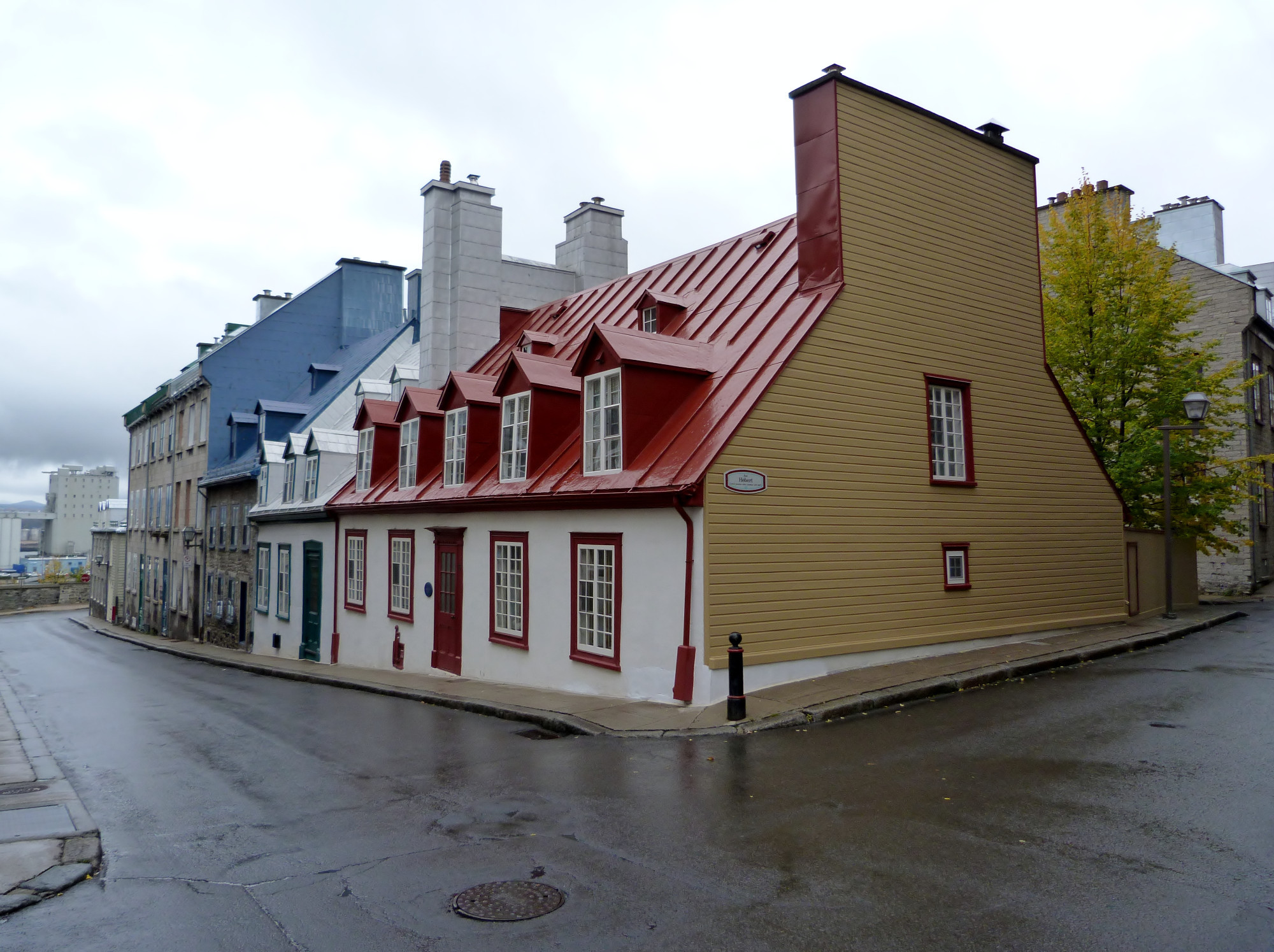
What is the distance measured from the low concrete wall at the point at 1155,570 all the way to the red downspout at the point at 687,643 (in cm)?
1145

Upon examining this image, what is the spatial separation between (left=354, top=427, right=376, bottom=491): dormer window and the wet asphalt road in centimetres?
1048

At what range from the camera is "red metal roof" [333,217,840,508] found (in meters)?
12.6

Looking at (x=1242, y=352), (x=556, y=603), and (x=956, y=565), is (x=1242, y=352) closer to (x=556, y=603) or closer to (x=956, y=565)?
(x=956, y=565)

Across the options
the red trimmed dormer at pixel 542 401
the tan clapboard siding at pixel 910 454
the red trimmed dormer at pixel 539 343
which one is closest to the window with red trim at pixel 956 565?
the tan clapboard siding at pixel 910 454

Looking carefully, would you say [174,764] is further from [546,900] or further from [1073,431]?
[1073,431]

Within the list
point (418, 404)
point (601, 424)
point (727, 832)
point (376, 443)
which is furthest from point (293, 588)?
point (727, 832)

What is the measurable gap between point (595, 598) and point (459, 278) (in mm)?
13356

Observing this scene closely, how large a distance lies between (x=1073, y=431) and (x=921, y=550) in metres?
5.39

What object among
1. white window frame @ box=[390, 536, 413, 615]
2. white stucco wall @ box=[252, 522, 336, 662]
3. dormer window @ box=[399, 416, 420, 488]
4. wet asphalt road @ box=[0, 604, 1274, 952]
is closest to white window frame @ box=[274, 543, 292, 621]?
white stucco wall @ box=[252, 522, 336, 662]

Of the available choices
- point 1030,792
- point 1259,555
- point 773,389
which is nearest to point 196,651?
point 773,389

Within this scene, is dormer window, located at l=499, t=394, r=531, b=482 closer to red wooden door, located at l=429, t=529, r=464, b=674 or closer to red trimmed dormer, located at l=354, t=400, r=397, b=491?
red wooden door, located at l=429, t=529, r=464, b=674

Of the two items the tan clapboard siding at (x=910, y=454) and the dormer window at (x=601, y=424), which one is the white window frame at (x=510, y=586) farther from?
the tan clapboard siding at (x=910, y=454)

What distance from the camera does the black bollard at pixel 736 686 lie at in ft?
34.8

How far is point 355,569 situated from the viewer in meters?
22.3
